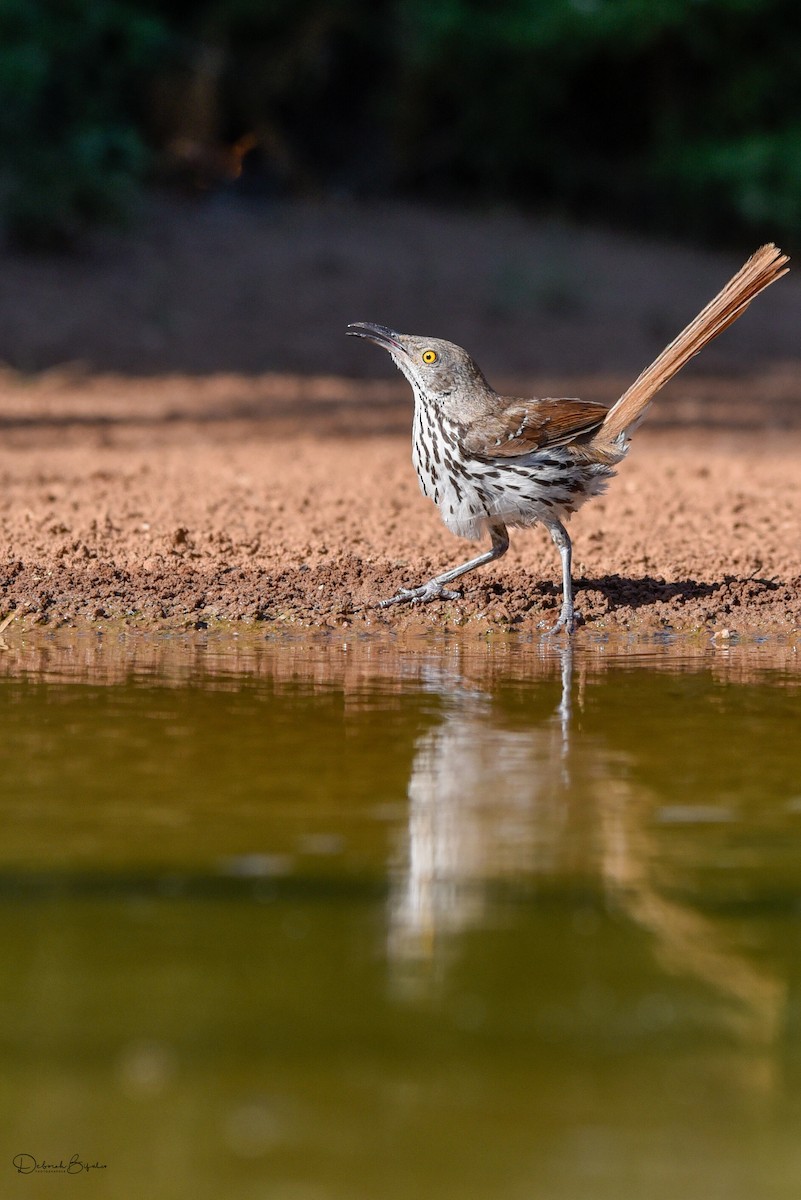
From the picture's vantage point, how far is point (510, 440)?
6605 mm

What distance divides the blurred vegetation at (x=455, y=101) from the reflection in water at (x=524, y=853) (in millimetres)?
13622

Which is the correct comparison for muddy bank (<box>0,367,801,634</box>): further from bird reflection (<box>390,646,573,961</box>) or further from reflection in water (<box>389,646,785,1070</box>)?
reflection in water (<box>389,646,785,1070</box>)

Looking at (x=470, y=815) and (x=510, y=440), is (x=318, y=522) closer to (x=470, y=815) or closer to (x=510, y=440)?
(x=510, y=440)

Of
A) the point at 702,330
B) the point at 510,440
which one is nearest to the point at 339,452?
the point at 702,330

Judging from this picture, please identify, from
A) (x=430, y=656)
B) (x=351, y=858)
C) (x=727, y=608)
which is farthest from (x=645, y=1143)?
(x=727, y=608)

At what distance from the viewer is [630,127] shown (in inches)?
933

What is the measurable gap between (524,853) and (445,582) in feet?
10.7

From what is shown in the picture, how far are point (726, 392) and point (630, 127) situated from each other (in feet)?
32.5

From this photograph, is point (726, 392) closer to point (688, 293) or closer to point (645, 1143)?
point (688, 293)

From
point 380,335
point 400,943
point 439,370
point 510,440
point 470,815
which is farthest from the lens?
point 380,335

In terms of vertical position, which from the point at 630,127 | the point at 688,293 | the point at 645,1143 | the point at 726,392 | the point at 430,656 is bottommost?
the point at 645,1143

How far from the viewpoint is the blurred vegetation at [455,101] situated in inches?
738

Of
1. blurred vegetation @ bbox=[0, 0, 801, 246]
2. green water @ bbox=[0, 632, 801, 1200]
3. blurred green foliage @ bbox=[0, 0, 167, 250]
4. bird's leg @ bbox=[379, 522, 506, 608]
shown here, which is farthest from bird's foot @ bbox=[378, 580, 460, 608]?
blurred vegetation @ bbox=[0, 0, 801, 246]
